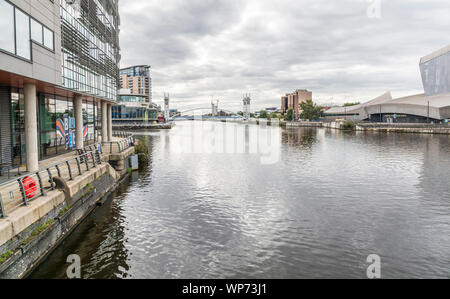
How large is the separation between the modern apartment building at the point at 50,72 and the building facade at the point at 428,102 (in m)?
123

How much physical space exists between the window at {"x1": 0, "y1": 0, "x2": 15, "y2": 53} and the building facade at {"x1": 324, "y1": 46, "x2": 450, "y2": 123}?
138 m

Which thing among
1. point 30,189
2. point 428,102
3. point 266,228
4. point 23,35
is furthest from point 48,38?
point 428,102

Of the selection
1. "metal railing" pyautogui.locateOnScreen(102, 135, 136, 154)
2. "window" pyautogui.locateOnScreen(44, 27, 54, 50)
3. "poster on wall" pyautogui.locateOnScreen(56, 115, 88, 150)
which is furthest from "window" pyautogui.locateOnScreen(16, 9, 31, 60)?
"metal railing" pyautogui.locateOnScreen(102, 135, 136, 154)

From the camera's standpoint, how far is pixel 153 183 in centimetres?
2864

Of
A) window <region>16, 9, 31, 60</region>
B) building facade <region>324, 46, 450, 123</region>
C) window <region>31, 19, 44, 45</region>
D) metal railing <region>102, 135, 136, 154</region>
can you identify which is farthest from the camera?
building facade <region>324, 46, 450, 123</region>

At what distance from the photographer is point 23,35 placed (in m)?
18.6

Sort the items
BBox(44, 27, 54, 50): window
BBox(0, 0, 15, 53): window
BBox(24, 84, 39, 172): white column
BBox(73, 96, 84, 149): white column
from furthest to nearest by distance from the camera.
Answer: BBox(73, 96, 84, 149): white column
BBox(44, 27, 54, 50): window
BBox(24, 84, 39, 172): white column
BBox(0, 0, 15, 53): window

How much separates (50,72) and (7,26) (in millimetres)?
5185

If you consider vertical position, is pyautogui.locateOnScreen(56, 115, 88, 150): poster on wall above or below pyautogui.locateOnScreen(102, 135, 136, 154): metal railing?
above

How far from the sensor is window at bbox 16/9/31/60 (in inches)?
709

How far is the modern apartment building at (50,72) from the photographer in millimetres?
18469

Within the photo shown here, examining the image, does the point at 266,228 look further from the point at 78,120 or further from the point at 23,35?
the point at 78,120

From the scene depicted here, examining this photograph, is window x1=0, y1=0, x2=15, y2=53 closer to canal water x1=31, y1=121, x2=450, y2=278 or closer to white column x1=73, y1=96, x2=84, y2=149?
canal water x1=31, y1=121, x2=450, y2=278
